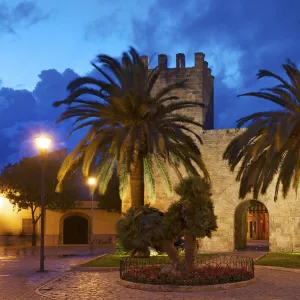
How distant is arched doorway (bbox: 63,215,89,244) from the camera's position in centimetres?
3953

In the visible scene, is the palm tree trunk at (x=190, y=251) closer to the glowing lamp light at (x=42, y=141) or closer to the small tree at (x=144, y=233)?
the small tree at (x=144, y=233)

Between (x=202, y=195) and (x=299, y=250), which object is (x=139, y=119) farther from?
(x=299, y=250)

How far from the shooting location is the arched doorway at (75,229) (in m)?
39.5

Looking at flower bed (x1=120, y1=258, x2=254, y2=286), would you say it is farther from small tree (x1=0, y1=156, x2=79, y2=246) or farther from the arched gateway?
the arched gateway

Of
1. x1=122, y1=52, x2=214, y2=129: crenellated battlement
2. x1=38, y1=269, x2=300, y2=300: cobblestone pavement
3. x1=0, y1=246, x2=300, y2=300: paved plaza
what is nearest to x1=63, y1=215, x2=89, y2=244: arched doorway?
x1=122, y1=52, x2=214, y2=129: crenellated battlement

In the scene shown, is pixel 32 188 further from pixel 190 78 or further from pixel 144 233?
pixel 144 233

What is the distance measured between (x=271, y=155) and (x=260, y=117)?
1.46 meters

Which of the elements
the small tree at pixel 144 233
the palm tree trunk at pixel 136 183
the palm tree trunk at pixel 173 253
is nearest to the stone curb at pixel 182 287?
the small tree at pixel 144 233

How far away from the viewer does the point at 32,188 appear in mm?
36094

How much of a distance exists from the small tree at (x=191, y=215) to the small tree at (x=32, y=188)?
78.9 feet

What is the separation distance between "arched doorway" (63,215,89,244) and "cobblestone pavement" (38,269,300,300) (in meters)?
24.2

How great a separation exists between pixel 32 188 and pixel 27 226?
13.7 ft

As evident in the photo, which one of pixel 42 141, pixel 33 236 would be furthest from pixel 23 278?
pixel 33 236

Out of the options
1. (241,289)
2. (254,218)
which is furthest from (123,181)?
(254,218)
